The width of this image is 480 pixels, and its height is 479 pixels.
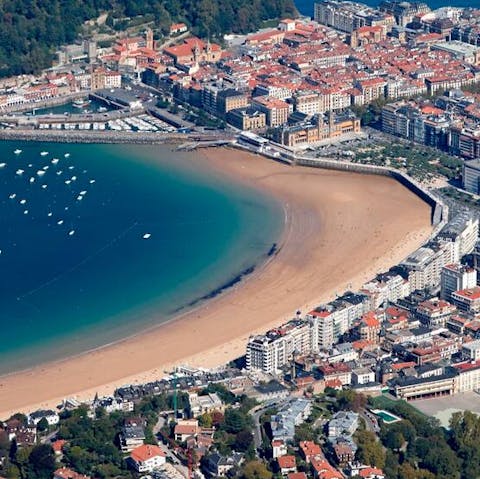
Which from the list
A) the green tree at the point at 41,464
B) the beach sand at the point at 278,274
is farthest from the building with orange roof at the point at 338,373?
the green tree at the point at 41,464

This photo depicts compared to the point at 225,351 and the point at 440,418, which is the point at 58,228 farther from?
the point at 440,418

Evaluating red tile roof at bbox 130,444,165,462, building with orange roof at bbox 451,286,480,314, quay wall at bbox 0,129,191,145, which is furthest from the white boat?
red tile roof at bbox 130,444,165,462

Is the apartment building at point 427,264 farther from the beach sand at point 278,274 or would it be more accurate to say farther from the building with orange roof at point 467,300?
the building with orange roof at point 467,300

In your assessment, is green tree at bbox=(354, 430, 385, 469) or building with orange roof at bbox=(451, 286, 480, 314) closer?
green tree at bbox=(354, 430, 385, 469)

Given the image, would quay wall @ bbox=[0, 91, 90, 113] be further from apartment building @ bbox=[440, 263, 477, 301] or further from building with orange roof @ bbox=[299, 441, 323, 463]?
building with orange roof @ bbox=[299, 441, 323, 463]

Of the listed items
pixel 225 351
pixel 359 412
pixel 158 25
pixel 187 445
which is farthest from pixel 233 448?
→ pixel 158 25
